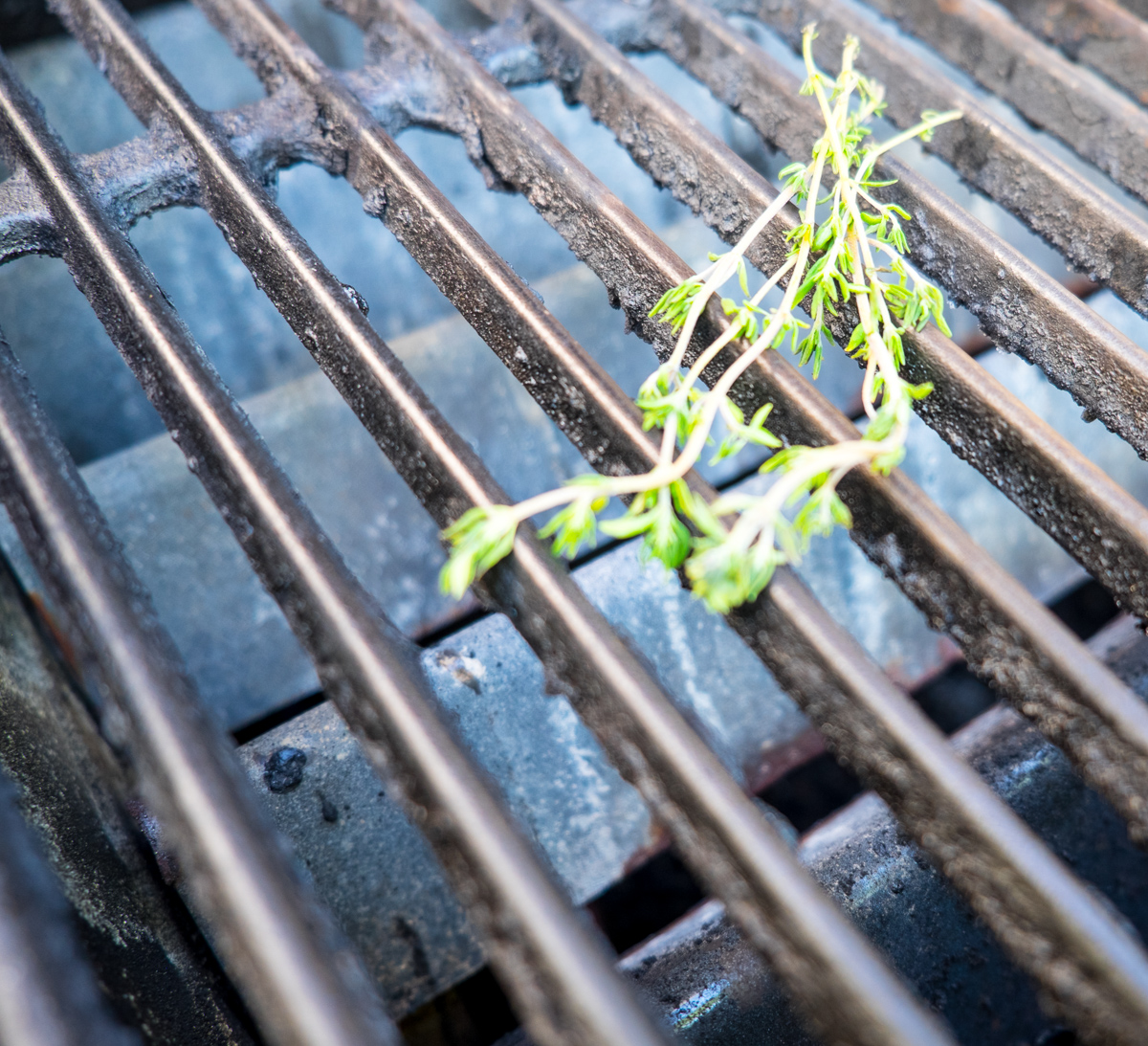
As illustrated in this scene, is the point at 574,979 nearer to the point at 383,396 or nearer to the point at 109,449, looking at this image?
the point at 383,396

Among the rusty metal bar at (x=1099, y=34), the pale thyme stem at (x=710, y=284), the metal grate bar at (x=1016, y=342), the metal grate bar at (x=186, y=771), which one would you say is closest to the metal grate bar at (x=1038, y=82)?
the rusty metal bar at (x=1099, y=34)

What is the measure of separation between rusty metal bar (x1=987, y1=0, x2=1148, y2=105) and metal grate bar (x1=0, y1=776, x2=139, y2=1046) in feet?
9.21

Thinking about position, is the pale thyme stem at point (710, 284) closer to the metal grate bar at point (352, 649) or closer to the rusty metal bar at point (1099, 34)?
the metal grate bar at point (352, 649)

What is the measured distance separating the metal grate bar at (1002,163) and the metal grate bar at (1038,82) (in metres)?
0.26

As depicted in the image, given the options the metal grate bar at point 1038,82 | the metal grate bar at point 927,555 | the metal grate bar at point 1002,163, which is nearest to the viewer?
the metal grate bar at point 927,555

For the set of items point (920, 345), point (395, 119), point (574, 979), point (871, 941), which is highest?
point (395, 119)

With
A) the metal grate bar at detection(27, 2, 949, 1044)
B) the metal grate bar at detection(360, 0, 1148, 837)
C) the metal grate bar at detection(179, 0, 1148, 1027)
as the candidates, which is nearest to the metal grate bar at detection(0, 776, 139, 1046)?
the metal grate bar at detection(27, 2, 949, 1044)

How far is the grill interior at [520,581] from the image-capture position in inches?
36.4

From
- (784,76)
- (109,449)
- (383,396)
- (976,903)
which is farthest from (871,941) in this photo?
(109,449)

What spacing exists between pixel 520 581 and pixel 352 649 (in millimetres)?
246

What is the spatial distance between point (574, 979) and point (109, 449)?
2.35m

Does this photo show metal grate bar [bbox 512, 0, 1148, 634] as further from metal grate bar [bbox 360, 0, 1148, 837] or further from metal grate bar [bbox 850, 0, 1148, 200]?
metal grate bar [bbox 850, 0, 1148, 200]

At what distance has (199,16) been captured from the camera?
2430mm

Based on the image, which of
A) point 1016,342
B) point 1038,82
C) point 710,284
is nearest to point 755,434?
point 710,284
